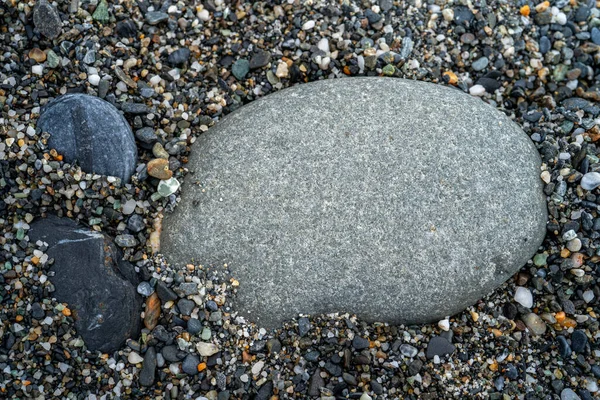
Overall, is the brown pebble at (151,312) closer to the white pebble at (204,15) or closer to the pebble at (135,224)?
the pebble at (135,224)

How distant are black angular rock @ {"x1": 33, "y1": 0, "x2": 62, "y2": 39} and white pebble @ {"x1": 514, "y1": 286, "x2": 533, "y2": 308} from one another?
2.59 metres

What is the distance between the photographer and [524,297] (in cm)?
273

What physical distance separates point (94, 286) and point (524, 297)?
2002mm

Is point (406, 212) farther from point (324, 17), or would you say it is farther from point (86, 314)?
point (86, 314)

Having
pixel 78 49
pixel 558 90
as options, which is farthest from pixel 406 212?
pixel 78 49

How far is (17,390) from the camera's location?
2490mm

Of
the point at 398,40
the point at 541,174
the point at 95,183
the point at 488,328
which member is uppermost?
the point at 398,40

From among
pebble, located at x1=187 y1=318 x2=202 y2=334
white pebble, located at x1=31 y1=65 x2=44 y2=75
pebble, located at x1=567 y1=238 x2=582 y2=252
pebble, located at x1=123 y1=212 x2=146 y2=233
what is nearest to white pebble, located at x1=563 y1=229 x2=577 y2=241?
pebble, located at x1=567 y1=238 x2=582 y2=252

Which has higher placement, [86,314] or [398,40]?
[398,40]

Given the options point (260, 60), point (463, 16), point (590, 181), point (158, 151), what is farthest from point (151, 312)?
point (463, 16)

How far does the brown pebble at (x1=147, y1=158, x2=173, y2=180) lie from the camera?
2.67 metres

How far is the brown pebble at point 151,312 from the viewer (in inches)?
102

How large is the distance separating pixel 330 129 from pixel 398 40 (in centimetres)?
75

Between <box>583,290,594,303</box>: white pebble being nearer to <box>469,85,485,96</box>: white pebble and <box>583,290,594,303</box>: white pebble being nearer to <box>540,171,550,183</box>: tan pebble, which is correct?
<box>540,171,550,183</box>: tan pebble
